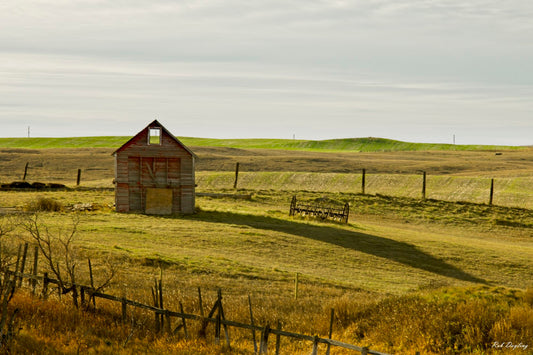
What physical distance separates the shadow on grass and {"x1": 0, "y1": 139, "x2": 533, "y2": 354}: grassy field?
120 mm

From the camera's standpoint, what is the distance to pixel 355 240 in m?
36.2

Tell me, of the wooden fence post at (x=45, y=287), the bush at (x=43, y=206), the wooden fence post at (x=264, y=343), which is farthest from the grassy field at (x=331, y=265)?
the bush at (x=43, y=206)

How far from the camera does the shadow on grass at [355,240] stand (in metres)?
31.1

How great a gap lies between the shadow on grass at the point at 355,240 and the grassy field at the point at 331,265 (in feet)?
0.39

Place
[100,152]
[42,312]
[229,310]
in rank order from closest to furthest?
[42,312], [229,310], [100,152]

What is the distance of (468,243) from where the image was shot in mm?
38812

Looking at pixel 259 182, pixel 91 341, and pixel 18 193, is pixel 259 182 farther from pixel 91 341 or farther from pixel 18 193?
pixel 91 341

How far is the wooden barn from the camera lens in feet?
140

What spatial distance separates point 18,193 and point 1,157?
54.6 metres

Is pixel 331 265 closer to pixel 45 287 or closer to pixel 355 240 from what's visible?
pixel 355 240

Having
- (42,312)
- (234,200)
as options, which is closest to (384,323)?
(42,312)

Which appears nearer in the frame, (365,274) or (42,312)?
(42,312)

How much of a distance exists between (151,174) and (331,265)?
18630 mm

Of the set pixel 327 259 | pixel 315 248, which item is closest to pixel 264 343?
pixel 327 259
